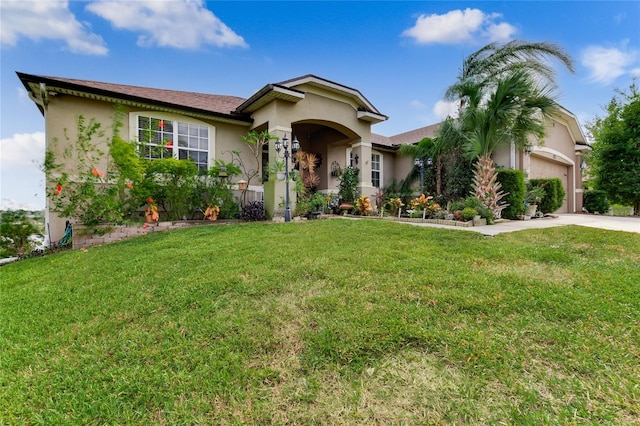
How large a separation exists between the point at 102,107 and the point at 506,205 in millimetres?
13467

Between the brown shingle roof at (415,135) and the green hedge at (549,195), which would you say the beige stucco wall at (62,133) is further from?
the green hedge at (549,195)

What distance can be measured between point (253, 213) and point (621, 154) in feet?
58.3

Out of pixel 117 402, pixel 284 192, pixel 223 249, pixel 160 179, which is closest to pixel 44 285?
pixel 223 249

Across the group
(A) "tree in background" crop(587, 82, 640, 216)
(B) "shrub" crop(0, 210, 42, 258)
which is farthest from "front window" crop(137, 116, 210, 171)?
(A) "tree in background" crop(587, 82, 640, 216)

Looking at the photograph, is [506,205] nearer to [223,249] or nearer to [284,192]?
[284,192]

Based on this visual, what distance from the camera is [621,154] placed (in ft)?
46.3

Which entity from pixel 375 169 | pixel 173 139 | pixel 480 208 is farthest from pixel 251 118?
pixel 480 208

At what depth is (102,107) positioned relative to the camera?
8.87m

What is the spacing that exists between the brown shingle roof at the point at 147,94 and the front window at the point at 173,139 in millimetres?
716

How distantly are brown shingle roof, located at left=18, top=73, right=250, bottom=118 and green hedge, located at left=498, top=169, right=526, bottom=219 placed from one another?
10614 millimetres

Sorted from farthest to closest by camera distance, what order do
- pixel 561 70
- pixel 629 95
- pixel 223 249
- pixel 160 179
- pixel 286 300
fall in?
1. pixel 629 95
2. pixel 561 70
3. pixel 160 179
4. pixel 223 249
5. pixel 286 300

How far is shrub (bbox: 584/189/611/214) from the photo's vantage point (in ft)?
50.5

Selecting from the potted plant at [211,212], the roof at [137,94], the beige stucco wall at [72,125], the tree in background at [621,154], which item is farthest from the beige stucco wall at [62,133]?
the tree in background at [621,154]

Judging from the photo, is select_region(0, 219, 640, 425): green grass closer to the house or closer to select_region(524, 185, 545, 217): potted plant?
the house
